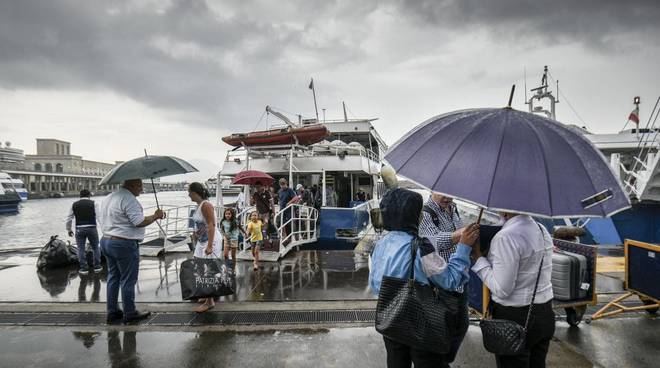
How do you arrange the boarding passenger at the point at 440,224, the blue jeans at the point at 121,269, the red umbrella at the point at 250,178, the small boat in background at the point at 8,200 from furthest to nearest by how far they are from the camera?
the small boat in background at the point at 8,200, the red umbrella at the point at 250,178, the blue jeans at the point at 121,269, the boarding passenger at the point at 440,224

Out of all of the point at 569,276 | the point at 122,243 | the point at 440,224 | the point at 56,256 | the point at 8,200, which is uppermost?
the point at 8,200

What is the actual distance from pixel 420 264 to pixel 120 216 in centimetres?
367

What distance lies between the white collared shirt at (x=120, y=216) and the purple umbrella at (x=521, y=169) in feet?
11.2

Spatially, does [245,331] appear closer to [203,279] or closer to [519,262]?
[203,279]

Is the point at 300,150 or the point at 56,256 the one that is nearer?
the point at 56,256

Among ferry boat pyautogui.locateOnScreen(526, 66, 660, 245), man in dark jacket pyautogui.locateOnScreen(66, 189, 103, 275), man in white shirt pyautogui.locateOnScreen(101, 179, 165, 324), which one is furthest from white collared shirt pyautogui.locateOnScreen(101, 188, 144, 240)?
ferry boat pyautogui.locateOnScreen(526, 66, 660, 245)

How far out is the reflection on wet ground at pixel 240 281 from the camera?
5016mm

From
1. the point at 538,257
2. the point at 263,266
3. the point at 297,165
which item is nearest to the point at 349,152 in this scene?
the point at 297,165

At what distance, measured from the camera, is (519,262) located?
72.6 inches

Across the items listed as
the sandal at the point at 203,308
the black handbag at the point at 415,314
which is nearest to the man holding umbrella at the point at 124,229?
the sandal at the point at 203,308

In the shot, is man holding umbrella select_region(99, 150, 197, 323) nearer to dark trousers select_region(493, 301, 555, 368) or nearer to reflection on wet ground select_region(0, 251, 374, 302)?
reflection on wet ground select_region(0, 251, 374, 302)

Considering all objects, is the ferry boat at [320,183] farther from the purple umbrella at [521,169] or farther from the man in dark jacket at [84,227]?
the purple umbrella at [521,169]

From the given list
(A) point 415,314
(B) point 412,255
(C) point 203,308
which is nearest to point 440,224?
(B) point 412,255

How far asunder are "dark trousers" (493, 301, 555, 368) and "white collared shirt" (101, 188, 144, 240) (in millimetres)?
3850
